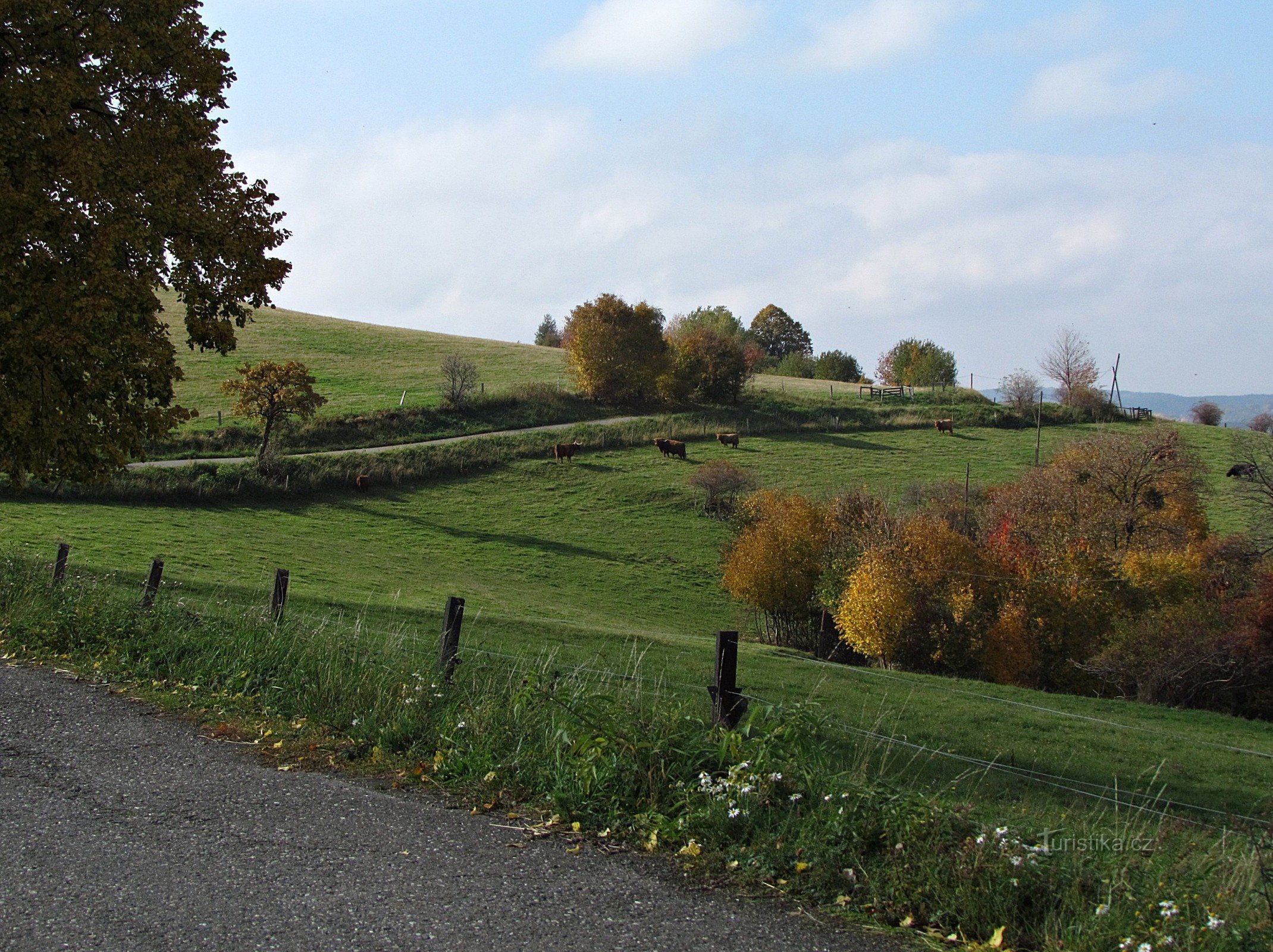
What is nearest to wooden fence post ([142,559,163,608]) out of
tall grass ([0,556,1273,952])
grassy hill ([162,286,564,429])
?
tall grass ([0,556,1273,952])

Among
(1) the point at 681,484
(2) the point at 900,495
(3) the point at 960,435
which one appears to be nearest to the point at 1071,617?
(2) the point at 900,495

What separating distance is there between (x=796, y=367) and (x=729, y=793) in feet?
413

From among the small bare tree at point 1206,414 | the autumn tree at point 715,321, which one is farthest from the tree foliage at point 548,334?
the small bare tree at point 1206,414

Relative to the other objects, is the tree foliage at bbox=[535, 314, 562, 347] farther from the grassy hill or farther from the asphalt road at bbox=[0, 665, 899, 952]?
the asphalt road at bbox=[0, 665, 899, 952]

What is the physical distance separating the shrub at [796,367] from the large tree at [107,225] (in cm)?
11435

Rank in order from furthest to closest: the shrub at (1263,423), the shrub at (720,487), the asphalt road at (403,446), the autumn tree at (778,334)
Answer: the autumn tree at (778,334)
the shrub at (1263,423)
the shrub at (720,487)
the asphalt road at (403,446)

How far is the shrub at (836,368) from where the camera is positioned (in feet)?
431

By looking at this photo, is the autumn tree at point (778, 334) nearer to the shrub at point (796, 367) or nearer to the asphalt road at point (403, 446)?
the shrub at point (796, 367)

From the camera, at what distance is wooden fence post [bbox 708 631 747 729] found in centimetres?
744

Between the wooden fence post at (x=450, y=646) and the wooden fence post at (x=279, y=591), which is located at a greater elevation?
the wooden fence post at (x=450, y=646)

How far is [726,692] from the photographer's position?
7480 mm

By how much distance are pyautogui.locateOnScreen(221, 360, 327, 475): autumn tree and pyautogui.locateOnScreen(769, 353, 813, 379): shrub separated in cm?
8355

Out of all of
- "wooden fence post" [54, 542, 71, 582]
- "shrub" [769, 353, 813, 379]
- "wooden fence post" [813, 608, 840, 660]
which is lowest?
"wooden fence post" [813, 608, 840, 660]

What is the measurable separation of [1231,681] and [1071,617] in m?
7.04
